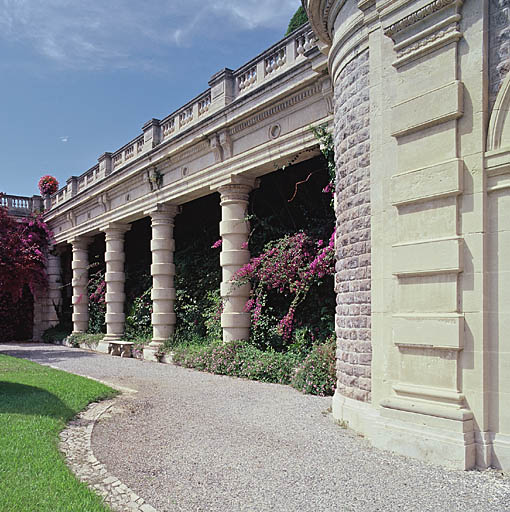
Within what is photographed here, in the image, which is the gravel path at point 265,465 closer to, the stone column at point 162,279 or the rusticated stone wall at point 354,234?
the rusticated stone wall at point 354,234

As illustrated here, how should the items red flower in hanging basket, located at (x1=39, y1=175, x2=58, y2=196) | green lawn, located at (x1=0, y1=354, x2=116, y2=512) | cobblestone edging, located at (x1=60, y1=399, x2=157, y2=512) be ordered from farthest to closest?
1. red flower in hanging basket, located at (x1=39, y1=175, x2=58, y2=196)
2. cobblestone edging, located at (x1=60, y1=399, x2=157, y2=512)
3. green lawn, located at (x1=0, y1=354, x2=116, y2=512)

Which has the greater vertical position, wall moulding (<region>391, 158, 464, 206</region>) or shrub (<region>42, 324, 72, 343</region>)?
wall moulding (<region>391, 158, 464, 206</region>)

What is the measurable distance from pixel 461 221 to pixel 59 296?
19.7m

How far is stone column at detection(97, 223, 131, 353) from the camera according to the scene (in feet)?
52.5

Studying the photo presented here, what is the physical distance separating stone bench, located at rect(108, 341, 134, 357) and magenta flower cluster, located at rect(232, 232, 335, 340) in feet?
17.3

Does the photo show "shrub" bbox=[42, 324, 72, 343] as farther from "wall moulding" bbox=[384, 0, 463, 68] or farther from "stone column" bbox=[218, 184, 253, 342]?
"wall moulding" bbox=[384, 0, 463, 68]

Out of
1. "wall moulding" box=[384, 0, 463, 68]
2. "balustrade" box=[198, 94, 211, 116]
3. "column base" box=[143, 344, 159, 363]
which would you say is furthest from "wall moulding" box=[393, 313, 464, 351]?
"column base" box=[143, 344, 159, 363]

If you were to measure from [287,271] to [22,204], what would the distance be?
17.9 meters

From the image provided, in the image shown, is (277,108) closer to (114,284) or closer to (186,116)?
(186,116)

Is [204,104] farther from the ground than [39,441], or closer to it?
farther from the ground

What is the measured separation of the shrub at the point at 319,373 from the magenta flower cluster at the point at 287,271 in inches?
43.3

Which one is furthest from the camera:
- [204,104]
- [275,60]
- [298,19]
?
[298,19]

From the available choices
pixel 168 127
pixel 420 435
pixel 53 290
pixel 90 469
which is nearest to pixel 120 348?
pixel 168 127

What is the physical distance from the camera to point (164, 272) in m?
13.3
